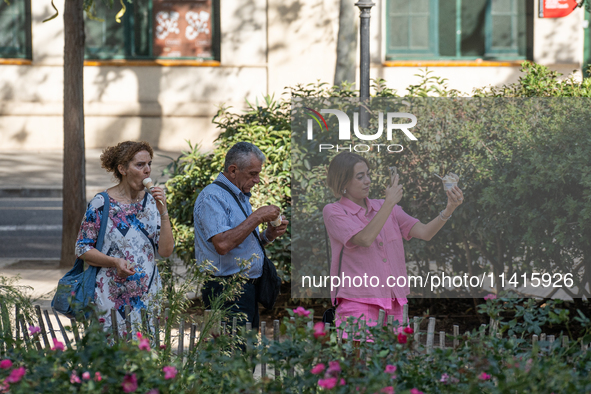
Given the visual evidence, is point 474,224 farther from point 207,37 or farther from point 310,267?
point 207,37

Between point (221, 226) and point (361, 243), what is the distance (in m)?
0.77

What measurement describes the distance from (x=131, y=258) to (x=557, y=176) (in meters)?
2.81

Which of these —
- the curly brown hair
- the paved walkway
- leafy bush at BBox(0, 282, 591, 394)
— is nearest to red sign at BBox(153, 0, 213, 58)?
the paved walkway

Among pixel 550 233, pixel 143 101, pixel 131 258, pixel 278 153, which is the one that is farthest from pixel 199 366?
pixel 143 101

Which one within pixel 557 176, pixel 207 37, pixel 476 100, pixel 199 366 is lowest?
pixel 199 366

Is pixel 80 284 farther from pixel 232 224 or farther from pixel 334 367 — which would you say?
pixel 334 367

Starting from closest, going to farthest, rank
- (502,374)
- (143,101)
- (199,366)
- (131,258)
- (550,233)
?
(502,374), (199,366), (131,258), (550,233), (143,101)

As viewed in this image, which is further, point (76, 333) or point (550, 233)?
point (550, 233)

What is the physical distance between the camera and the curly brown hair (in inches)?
156

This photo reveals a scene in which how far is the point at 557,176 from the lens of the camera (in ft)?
15.9

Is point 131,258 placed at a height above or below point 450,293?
above

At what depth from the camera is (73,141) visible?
29.0 feet

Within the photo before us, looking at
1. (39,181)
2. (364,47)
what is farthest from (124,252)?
(39,181)

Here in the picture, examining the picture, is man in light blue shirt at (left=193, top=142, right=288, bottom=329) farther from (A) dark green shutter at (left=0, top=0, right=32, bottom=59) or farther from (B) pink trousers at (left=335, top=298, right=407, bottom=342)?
(A) dark green shutter at (left=0, top=0, right=32, bottom=59)
